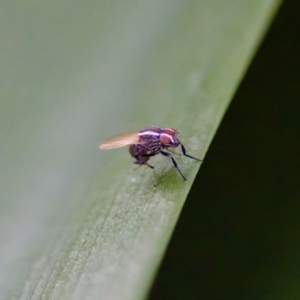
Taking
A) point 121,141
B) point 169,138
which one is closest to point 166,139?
point 169,138

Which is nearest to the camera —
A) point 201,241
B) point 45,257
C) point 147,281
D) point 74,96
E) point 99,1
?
point 147,281

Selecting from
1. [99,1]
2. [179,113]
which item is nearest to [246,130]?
[179,113]

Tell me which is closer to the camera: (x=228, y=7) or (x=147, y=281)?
(x=147, y=281)

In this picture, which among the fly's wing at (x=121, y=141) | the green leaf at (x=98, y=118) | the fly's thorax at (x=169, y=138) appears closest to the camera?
the green leaf at (x=98, y=118)

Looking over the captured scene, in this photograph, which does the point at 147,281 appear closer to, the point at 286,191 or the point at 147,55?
the point at 286,191

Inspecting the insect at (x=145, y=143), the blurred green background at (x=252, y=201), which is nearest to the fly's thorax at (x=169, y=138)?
the insect at (x=145, y=143)

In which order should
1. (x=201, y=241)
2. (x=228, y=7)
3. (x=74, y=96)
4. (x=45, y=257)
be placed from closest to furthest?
(x=201, y=241) < (x=45, y=257) < (x=228, y=7) < (x=74, y=96)

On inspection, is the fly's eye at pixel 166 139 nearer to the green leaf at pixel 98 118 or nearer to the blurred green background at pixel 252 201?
the green leaf at pixel 98 118
